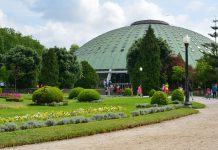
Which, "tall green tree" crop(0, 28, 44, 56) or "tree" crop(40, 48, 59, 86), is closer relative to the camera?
"tree" crop(40, 48, 59, 86)

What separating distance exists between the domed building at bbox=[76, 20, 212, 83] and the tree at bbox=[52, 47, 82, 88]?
25159mm

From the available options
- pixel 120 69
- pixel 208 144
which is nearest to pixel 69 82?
pixel 120 69

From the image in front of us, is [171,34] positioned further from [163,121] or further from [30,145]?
[30,145]

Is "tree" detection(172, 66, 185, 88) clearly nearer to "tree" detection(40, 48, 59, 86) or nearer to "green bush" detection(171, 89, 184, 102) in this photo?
"tree" detection(40, 48, 59, 86)

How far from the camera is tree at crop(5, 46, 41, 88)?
6006cm

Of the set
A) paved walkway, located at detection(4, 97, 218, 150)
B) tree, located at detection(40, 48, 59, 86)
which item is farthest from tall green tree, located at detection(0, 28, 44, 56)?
paved walkway, located at detection(4, 97, 218, 150)

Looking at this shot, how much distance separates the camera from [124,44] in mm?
93562

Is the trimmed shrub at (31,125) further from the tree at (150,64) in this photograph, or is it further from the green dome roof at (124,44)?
the green dome roof at (124,44)

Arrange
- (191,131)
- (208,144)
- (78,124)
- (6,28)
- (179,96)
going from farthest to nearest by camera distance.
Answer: (6,28), (179,96), (78,124), (191,131), (208,144)

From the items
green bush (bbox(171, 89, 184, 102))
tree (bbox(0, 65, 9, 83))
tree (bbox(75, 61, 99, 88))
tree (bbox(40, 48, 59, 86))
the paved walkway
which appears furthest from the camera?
tree (bbox(75, 61, 99, 88))

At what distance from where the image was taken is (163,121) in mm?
16531

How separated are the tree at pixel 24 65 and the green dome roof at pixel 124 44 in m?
29.5

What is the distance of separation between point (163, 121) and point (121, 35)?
84.0m

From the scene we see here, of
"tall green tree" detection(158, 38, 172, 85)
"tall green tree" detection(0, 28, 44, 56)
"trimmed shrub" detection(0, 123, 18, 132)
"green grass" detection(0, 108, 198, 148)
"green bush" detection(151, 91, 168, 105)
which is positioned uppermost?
"tall green tree" detection(0, 28, 44, 56)
